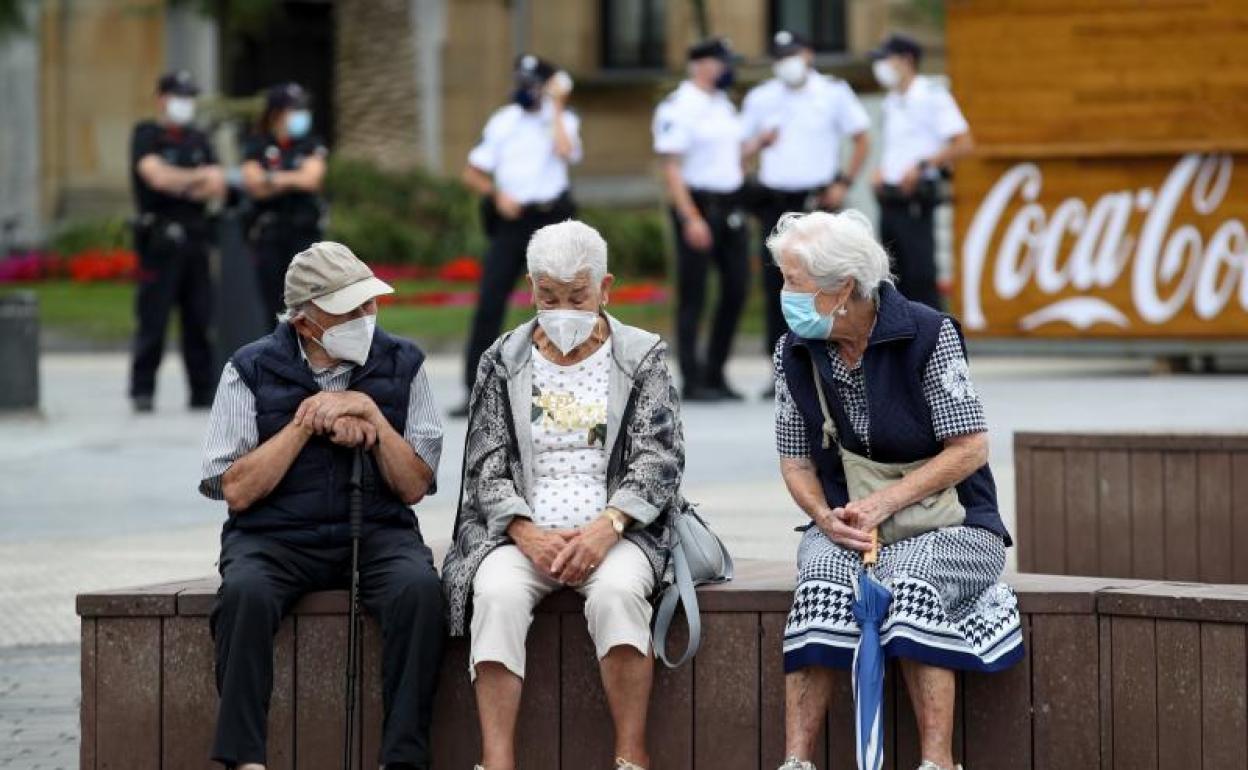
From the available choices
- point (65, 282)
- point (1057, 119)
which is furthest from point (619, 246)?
point (1057, 119)

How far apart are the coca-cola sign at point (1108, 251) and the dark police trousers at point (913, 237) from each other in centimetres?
126

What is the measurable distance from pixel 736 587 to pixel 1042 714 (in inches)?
29.6

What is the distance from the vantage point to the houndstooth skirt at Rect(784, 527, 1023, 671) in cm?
589

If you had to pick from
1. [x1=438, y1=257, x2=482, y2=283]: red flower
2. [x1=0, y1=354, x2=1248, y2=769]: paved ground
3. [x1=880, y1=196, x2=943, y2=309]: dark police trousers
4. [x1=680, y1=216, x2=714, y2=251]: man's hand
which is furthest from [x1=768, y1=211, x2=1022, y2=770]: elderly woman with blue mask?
[x1=438, y1=257, x2=482, y2=283]: red flower

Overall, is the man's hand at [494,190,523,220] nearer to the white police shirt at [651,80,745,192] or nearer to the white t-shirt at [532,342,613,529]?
the white police shirt at [651,80,745,192]

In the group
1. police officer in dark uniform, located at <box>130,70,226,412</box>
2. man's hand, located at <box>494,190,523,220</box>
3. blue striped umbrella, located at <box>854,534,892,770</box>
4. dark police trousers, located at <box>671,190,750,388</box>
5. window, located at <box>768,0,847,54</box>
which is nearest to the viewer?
blue striped umbrella, located at <box>854,534,892,770</box>

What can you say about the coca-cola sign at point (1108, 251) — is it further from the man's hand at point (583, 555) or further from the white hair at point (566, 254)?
the man's hand at point (583, 555)

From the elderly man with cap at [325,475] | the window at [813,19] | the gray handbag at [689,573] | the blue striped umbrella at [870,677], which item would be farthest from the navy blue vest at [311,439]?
the window at [813,19]

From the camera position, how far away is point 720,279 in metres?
15.8

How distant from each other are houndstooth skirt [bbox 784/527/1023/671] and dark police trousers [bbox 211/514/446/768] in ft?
2.68

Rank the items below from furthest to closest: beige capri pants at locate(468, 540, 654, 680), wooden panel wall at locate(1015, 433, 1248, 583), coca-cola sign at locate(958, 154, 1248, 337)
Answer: coca-cola sign at locate(958, 154, 1248, 337) → wooden panel wall at locate(1015, 433, 1248, 583) → beige capri pants at locate(468, 540, 654, 680)

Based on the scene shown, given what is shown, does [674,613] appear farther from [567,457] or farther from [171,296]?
[171,296]

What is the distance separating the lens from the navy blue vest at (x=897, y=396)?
623 centimetres

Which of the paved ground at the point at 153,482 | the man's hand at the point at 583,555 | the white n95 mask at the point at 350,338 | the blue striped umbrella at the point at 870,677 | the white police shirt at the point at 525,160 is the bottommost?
the paved ground at the point at 153,482
